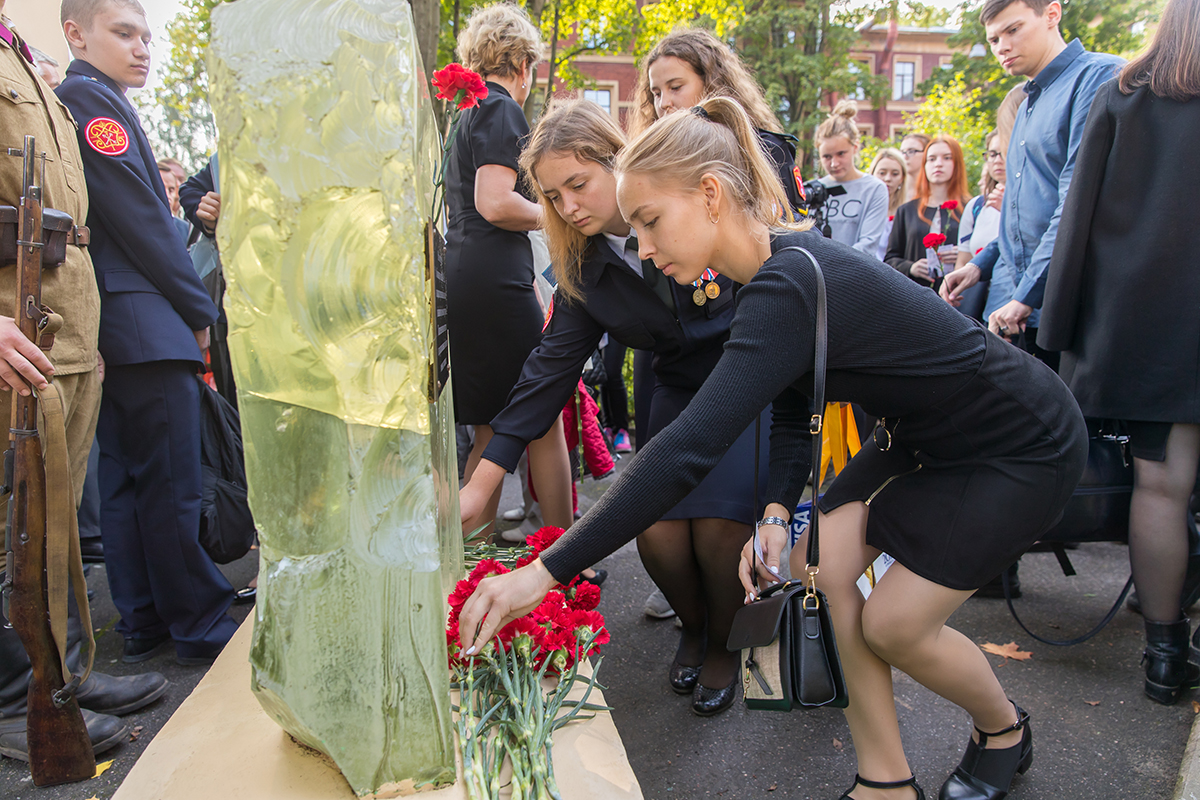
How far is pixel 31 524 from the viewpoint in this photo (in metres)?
1.97

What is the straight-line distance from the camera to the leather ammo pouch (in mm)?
2051

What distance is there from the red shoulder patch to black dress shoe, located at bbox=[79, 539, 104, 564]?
2140mm

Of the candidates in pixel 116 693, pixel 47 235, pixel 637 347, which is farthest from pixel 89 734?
pixel 637 347

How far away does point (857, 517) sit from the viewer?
202 cm

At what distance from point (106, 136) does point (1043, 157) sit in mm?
3500

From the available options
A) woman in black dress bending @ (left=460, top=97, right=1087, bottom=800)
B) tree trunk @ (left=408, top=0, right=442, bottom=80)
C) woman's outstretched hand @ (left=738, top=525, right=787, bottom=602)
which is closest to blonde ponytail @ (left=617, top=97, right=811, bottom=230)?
woman in black dress bending @ (left=460, top=97, right=1087, bottom=800)

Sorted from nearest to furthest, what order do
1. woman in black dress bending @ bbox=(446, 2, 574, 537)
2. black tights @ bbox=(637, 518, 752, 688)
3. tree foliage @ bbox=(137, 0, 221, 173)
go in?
black tights @ bbox=(637, 518, 752, 688), woman in black dress bending @ bbox=(446, 2, 574, 537), tree foliage @ bbox=(137, 0, 221, 173)

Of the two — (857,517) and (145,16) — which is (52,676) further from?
(145,16)

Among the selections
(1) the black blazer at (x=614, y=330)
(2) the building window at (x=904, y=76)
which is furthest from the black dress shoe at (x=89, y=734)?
(2) the building window at (x=904, y=76)

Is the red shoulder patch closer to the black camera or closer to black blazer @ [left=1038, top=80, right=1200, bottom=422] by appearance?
the black camera

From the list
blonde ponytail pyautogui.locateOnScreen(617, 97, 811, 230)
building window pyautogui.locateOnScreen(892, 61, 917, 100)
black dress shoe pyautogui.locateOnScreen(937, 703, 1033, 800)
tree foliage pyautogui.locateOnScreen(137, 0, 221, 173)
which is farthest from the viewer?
building window pyautogui.locateOnScreen(892, 61, 917, 100)

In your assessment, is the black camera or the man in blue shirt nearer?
the man in blue shirt

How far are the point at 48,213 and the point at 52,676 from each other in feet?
4.07

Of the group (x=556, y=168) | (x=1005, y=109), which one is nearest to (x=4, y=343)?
(x=556, y=168)
